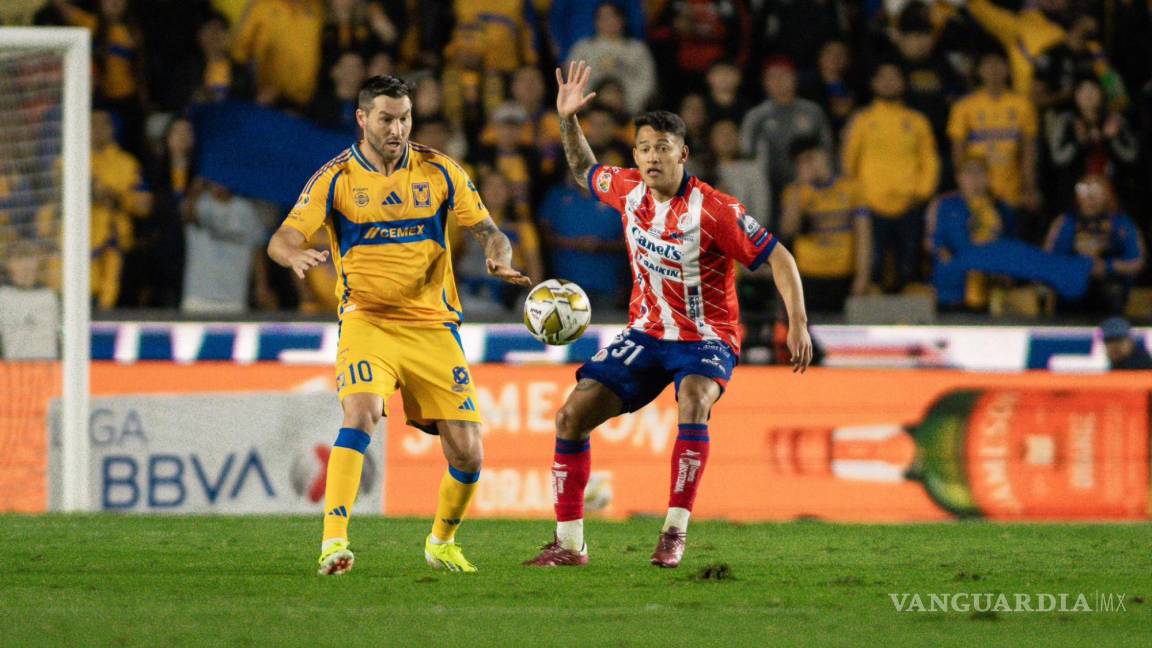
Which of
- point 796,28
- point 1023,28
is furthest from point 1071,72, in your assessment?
point 796,28

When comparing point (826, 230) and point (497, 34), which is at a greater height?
point (497, 34)

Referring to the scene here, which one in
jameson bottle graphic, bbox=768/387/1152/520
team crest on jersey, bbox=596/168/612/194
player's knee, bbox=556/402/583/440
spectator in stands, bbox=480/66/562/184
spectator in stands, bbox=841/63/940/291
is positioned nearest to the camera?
player's knee, bbox=556/402/583/440

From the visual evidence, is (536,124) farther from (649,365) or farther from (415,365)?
(415,365)

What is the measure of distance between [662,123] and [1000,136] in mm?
7658

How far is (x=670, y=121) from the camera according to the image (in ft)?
26.2

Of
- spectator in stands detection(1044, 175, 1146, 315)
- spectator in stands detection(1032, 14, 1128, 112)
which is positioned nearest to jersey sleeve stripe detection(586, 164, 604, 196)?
spectator in stands detection(1044, 175, 1146, 315)

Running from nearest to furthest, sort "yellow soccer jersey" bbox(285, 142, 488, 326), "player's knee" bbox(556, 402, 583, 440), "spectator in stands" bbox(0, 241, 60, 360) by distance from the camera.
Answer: "yellow soccer jersey" bbox(285, 142, 488, 326), "player's knee" bbox(556, 402, 583, 440), "spectator in stands" bbox(0, 241, 60, 360)

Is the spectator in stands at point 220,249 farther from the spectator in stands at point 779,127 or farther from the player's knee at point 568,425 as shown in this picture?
the player's knee at point 568,425

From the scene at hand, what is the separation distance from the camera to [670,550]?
7.86 m

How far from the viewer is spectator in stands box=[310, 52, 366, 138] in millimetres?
14406

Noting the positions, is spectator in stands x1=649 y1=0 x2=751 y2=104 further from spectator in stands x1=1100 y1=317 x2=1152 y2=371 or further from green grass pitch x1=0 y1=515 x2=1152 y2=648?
green grass pitch x1=0 y1=515 x2=1152 y2=648

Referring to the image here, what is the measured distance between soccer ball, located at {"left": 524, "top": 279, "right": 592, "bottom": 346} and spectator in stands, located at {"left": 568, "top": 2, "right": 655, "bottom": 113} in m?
6.98

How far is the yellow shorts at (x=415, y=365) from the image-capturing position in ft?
25.0

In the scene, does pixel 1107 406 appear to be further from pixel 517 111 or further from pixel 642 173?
pixel 642 173
